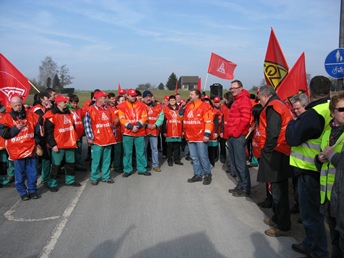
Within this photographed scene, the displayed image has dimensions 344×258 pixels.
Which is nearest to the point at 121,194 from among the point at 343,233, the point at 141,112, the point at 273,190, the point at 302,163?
the point at 141,112

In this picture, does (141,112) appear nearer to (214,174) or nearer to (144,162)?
(144,162)

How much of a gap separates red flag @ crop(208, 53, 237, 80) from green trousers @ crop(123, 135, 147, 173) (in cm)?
611

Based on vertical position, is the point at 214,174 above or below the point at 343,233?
below

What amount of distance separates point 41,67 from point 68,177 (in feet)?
195

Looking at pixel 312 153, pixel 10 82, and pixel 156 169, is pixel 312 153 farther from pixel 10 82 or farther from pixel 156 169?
pixel 10 82

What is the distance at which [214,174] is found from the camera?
7.75m

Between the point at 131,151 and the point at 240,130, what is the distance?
10.3 feet

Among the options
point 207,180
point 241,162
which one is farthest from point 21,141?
point 241,162

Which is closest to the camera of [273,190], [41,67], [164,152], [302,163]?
[302,163]

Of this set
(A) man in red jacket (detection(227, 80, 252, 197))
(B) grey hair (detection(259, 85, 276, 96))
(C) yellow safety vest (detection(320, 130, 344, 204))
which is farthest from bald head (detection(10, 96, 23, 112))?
(C) yellow safety vest (detection(320, 130, 344, 204))

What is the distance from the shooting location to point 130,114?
7434mm

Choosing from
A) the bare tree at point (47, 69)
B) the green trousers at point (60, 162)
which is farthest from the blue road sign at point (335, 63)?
the bare tree at point (47, 69)

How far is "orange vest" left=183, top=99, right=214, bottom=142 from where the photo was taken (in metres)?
6.77

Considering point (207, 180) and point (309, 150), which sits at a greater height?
point (309, 150)
